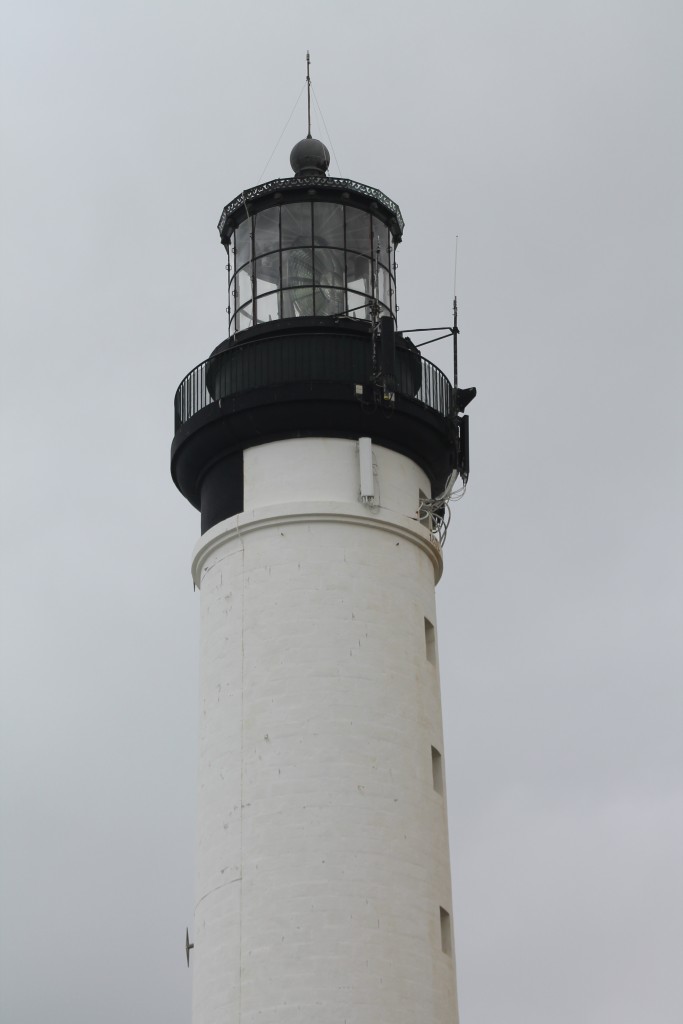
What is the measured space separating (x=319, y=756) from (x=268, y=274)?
30.5 ft

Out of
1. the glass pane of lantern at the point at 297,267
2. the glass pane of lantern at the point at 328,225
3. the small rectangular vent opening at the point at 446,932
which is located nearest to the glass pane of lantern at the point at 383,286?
the glass pane of lantern at the point at 328,225

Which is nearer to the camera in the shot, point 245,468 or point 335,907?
point 335,907

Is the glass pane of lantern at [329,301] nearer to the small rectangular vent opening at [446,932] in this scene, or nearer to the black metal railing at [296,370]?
the black metal railing at [296,370]

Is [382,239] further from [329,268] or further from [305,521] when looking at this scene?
[305,521]

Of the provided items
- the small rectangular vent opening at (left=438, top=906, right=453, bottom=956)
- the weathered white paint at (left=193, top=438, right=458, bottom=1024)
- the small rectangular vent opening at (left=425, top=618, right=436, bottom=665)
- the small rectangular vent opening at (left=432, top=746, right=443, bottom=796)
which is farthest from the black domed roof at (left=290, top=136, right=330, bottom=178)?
the small rectangular vent opening at (left=438, top=906, right=453, bottom=956)

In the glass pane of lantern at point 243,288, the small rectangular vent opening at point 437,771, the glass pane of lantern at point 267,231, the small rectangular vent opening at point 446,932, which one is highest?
the glass pane of lantern at point 267,231

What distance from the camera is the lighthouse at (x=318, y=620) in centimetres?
2878

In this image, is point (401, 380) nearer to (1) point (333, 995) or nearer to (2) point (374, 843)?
(2) point (374, 843)

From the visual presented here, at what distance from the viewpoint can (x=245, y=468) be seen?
32375 millimetres

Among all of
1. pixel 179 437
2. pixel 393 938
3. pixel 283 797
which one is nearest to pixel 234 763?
pixel 283 797

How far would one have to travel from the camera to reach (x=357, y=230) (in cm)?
3434

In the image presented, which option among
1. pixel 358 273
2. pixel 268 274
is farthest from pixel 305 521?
pixel 358 273

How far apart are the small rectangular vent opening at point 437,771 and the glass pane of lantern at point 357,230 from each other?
9294 mm

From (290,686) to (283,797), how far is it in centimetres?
179
